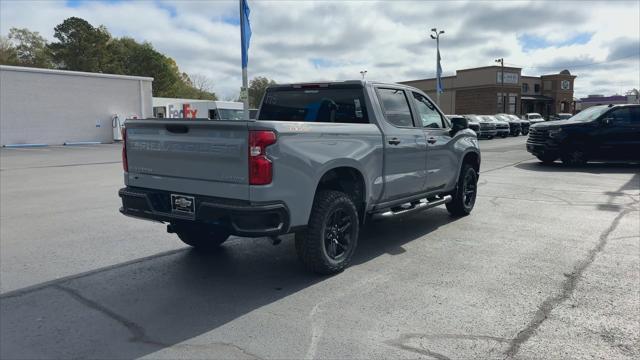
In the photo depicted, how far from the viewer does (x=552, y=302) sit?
419 centimetres

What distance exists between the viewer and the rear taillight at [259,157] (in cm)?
397

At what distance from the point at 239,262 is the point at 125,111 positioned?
3135cm

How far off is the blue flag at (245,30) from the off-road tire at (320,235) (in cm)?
1334

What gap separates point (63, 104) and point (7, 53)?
32653mm

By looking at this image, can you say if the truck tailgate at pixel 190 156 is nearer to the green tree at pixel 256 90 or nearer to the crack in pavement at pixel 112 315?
the crack in pavement at pixel 112 315

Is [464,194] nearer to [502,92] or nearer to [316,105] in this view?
[316,105]

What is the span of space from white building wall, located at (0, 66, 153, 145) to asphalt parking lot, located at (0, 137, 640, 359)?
78.6 feet

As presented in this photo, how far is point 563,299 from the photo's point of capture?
14.0ft

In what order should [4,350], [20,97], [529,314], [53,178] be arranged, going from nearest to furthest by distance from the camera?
[4,350] → [529,314] → [53,178] → [20,97]

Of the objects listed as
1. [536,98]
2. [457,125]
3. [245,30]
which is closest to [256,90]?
[536,98]

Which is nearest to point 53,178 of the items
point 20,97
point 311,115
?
point 311,115

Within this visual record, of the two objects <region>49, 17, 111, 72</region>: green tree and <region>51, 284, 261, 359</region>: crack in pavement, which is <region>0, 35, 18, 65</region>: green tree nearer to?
<region>49, 17, 111, 72</region>: green tree

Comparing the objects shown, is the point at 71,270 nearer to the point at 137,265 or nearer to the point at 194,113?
the point at 137,265

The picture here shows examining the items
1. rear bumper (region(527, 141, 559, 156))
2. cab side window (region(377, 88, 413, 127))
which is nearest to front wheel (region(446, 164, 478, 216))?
cab side window (region(377, 88, 413, 127))
